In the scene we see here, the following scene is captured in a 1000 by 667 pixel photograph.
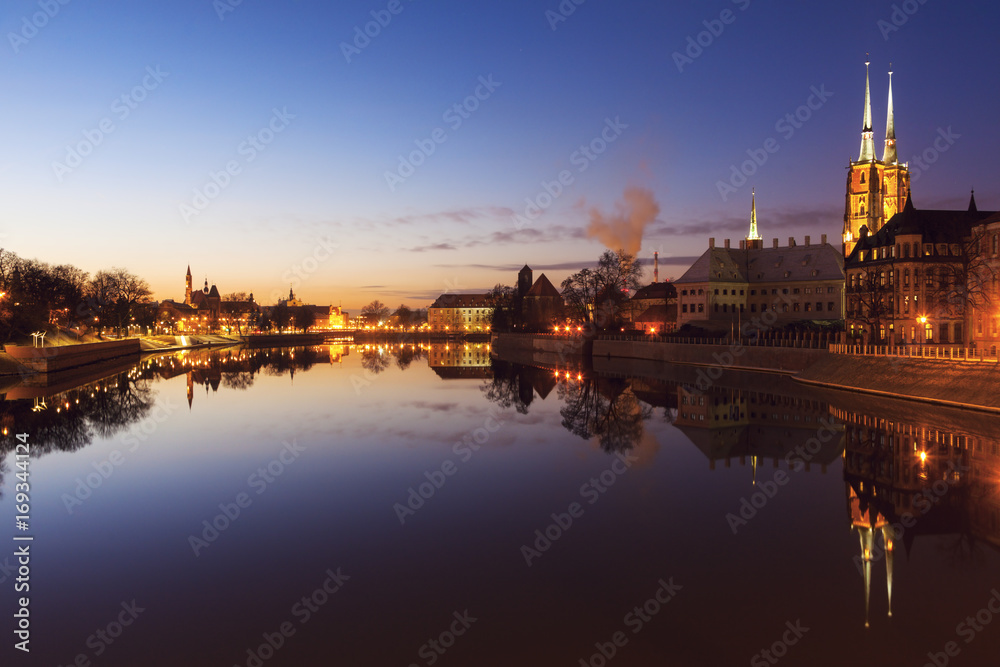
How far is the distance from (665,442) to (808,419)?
8.76m

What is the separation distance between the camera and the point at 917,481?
20.2 m

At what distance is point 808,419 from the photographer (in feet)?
106

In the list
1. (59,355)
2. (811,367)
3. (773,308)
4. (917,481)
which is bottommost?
(917,481)

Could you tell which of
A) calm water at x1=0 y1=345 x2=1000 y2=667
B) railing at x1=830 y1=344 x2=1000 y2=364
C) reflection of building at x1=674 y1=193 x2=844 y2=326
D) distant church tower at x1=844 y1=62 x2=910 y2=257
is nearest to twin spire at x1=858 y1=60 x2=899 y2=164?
distant church tower at x1=844 y1=62 x2=910 y2=257

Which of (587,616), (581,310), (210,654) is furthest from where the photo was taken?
(581,310)

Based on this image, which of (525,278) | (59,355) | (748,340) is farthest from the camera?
(525,278)

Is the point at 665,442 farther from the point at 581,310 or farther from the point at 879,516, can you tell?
the point at 581,310

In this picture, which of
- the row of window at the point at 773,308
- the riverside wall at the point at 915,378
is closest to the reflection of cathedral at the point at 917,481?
the riverside wall at the point at 915,378

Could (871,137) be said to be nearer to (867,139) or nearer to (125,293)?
(867,139)

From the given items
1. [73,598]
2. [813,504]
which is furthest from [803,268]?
[73,598]

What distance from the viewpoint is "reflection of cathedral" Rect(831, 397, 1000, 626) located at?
600 inches

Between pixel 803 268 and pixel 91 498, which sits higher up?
pixel 803 268

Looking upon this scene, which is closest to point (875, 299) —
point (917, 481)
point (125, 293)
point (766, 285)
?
point (766, 285)

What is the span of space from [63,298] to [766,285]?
8672cm
